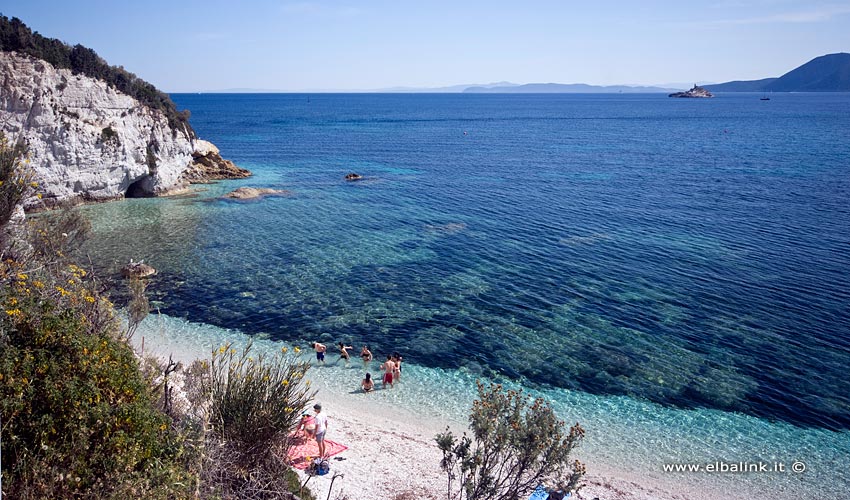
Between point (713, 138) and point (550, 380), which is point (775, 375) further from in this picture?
point (713, 138)

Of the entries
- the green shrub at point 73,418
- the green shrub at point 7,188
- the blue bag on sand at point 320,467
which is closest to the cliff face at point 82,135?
the green shrub at point 7,188

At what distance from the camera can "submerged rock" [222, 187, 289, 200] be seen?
51531mm

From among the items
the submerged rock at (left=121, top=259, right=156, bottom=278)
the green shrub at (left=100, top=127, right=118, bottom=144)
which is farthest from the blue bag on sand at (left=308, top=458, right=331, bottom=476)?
the green shrub at (left=100, top=127, right=118, bottom=144)

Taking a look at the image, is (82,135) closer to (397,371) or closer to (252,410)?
(397,371)

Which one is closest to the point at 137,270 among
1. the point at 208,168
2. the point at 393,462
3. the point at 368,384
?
the point at 368,384

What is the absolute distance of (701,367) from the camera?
2305 centimetres

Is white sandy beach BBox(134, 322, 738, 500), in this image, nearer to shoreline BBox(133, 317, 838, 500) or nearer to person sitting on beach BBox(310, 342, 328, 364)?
shoreline BBox(133, 317, 838, 500)

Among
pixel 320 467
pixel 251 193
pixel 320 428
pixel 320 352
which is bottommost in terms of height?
pixel 320 467

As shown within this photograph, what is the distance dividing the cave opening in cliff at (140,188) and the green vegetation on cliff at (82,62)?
686 centimetres

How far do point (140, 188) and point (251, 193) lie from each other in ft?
30.8

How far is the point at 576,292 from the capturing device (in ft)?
99.8

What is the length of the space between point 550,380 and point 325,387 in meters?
8.77

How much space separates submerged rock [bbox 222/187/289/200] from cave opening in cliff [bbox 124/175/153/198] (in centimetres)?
649

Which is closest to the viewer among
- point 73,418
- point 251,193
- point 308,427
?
point 73,418
